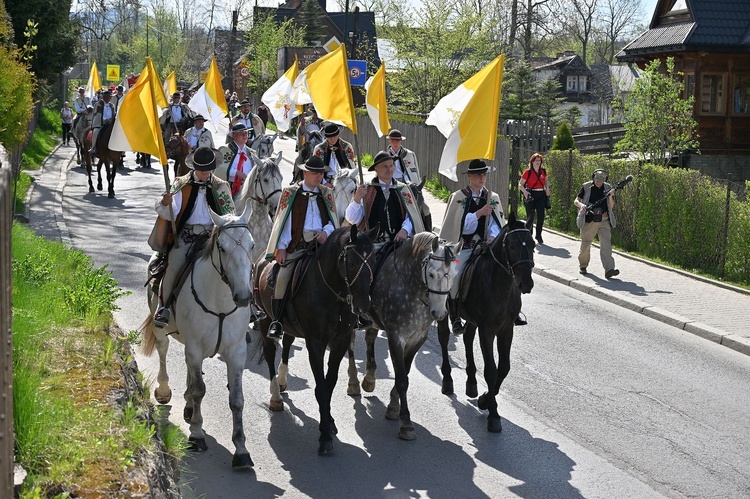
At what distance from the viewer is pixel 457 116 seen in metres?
12.3

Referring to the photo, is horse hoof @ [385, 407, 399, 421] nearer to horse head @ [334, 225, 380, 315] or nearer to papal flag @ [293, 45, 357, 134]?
horse head @ [334, 225, 380, 315]

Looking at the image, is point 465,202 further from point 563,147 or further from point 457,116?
point 563,147

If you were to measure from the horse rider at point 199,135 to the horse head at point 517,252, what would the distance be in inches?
622

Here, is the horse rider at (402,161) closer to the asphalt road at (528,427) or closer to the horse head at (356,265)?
the asphalt road at (528,427)

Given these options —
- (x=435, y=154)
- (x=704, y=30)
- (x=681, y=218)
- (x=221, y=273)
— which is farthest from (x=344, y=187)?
(x=704, y=30)

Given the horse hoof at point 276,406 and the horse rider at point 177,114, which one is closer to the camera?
the horse hoof at point 276,406

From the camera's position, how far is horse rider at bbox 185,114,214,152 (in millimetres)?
24730

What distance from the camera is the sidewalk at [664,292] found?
14.9 metres

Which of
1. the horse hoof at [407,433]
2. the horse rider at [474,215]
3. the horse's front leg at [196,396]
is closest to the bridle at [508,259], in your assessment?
the horse rider at [474,215]

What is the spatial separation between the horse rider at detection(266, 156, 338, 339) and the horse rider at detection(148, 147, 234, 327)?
2.20 feet

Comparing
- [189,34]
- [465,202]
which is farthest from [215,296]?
[189,34]

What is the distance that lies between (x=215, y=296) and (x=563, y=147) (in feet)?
76.2

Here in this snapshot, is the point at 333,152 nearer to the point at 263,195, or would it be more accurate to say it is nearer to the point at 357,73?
the point at 263,195

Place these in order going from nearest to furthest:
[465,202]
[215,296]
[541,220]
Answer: [215,296], [465,202], [541,220]
